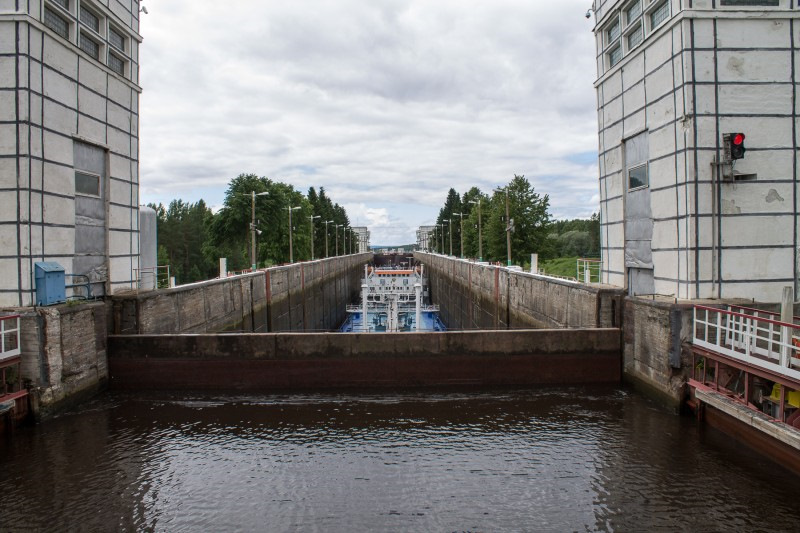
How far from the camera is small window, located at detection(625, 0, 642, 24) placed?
13.6m

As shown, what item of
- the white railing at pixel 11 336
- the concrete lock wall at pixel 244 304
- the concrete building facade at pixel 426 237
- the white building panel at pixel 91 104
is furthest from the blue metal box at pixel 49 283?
the concrete building facade at pixel 426 237

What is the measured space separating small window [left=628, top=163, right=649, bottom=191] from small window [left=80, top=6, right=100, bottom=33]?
15144 mm

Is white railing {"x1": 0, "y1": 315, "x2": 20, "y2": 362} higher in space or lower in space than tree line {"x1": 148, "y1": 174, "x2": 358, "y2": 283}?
lower

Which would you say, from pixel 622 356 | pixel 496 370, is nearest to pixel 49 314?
pixel 496 370

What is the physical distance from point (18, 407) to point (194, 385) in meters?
3.88

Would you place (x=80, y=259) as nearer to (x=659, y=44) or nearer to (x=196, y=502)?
(x=196, y=502)

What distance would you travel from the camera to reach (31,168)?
1177 centimetres

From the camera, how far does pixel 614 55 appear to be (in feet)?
50.8

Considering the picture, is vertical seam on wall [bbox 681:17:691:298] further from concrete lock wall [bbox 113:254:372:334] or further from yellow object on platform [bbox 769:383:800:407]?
concrete lock wall [bbox 113:254:372:334]

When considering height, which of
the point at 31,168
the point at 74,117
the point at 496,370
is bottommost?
the point at 496,370

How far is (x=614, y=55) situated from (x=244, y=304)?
18691mm

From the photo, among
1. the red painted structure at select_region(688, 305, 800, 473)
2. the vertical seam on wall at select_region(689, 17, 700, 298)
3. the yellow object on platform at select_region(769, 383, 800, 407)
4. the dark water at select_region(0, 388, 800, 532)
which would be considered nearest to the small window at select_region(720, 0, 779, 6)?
the vertical seam on wall at select_region(689, 17, 700, 298)

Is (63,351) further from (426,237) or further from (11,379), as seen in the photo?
(426,237)

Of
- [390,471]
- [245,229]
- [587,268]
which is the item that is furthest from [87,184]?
[245,229]
